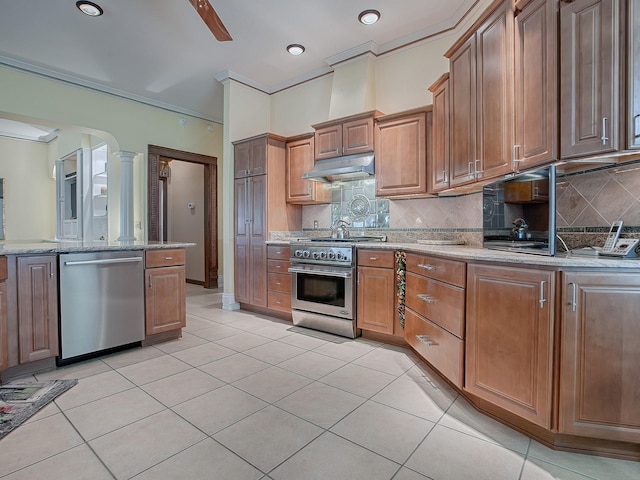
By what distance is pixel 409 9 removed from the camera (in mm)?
3029

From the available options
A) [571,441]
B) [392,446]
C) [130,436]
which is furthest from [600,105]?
[130,436]

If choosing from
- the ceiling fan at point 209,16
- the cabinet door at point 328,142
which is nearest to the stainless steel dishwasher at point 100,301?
the ceiling fan at point 209,16

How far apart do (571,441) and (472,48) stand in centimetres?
247

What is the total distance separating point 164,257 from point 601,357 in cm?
317

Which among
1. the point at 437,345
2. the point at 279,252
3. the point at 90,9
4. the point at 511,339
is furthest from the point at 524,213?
the point at 90,9

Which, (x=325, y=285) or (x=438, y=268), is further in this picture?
(x=325, y=285)

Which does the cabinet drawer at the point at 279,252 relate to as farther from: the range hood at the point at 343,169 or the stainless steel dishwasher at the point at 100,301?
the stainless steel dishwasher at the point at 100,301

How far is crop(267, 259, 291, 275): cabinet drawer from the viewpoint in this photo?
3.85 m

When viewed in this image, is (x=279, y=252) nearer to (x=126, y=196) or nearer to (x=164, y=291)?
(x=164, y=291)

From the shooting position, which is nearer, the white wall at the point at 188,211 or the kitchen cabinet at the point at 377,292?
the kitchen cabinet at the point at 377,292

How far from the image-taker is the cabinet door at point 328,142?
370 cm

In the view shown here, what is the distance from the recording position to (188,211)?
21.5ft

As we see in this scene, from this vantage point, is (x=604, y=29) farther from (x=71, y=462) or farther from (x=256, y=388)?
(x=71, y=462)

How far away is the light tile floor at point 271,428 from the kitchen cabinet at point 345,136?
217 centimetres
